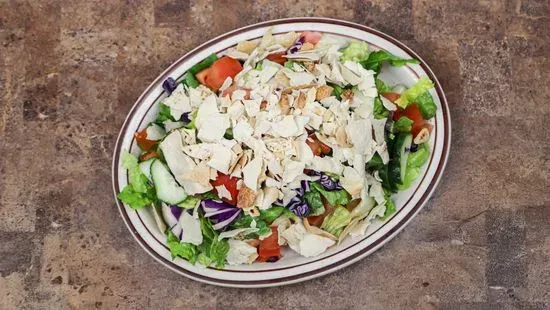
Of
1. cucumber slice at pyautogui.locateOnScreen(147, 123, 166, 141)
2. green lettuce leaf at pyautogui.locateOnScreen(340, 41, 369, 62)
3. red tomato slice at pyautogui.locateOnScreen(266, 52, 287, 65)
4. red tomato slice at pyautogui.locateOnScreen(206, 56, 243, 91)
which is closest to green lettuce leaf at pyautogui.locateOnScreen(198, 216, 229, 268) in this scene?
cucumber slice at pyautogui.locateOnScreen(147, 123, 166, 141)

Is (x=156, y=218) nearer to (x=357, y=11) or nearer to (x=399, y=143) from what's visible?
(x=399, y=143)

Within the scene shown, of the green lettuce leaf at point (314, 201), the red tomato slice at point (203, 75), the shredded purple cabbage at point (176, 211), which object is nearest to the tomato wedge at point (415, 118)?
the green lettuce leaf at point (314, 201)

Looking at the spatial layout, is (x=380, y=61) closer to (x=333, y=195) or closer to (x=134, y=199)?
(x=333, y=195)

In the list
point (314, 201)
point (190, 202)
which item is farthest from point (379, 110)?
point (190, 202)

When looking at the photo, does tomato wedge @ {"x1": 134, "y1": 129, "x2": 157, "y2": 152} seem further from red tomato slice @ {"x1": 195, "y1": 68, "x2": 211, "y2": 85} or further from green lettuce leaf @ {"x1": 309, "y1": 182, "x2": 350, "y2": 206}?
green lettuce leaf @ {"x1": 309, "y1": 182, "x2": 350, "y2": 206}

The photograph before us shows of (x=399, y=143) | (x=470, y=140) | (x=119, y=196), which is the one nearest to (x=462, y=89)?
(x=470, y=140)

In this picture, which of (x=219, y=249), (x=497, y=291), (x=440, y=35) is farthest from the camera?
(x=440, y=35)

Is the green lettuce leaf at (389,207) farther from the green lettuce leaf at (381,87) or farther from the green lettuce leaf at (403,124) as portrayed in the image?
the green lettuce leaf at (381,87)
